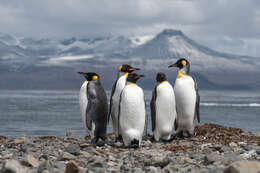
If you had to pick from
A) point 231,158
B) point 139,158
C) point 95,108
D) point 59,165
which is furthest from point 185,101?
point 59,165

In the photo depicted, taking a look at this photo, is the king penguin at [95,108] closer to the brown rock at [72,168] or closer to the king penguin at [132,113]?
the king penguin at [132,113]

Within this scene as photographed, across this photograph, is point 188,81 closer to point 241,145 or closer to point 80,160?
point 241,145

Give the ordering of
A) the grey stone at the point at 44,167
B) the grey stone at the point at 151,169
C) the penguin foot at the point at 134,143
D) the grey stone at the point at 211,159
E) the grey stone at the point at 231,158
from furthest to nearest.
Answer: the penguin foot at the point at 134,143 < the grey stone at the point at 211,159 < the grey stone at the point at 231,158 < the grey stone at the point at 151,169 < the grey stone at the point at 44,167

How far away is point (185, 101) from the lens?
31.2ft

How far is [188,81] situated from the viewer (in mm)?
9539

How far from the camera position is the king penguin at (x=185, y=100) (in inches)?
374

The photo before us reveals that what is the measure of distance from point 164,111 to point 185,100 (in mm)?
917

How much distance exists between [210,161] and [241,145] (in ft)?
7.92

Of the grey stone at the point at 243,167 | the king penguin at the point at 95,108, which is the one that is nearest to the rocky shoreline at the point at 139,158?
the grey stone at the point at 243,167

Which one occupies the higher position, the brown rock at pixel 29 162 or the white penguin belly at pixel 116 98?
the white penguin belly at pixel 116 98

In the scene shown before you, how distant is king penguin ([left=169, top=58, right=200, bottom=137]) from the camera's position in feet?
31.1

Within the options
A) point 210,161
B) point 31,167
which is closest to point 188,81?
point 210,161

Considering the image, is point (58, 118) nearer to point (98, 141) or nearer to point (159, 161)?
point (98, 141)

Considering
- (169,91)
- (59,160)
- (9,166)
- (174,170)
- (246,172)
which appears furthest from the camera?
(169,91)
